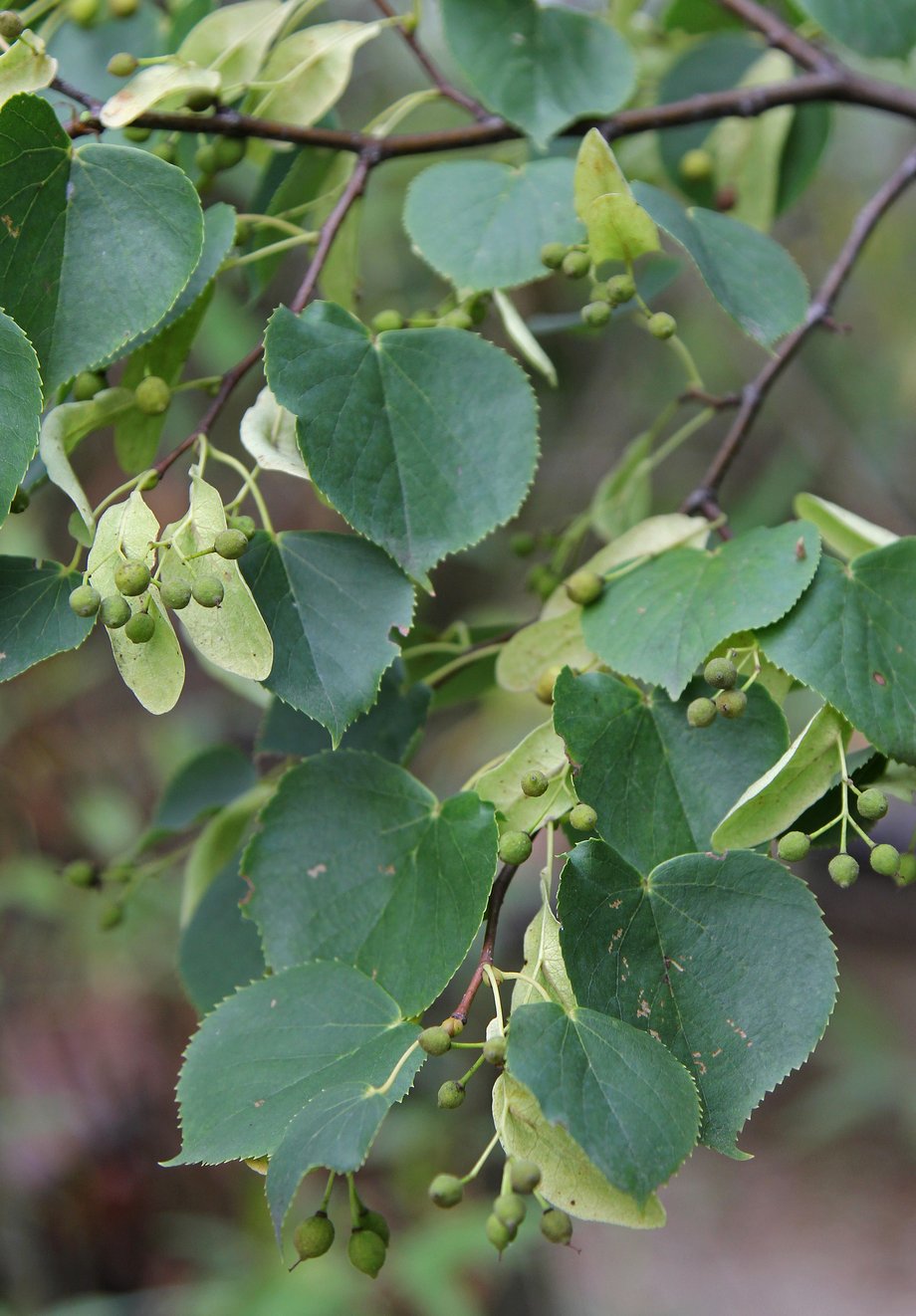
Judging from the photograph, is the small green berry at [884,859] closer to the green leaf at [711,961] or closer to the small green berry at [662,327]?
the green leaf at [711,961]

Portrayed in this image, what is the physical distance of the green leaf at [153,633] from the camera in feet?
1.98

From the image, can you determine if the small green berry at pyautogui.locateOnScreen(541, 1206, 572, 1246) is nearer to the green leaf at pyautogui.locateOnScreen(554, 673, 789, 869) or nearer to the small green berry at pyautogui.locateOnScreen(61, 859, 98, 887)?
the green leaf at pyautogui.locateOnScreen(554, 673, 789, 869)

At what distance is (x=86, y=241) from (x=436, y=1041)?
493 millimetres

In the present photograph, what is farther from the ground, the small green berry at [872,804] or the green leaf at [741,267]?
the green leaf at [741,267]

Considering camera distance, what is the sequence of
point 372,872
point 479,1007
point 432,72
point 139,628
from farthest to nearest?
point 479,1007 → point 432,72 → point 372,872 → point 139,628

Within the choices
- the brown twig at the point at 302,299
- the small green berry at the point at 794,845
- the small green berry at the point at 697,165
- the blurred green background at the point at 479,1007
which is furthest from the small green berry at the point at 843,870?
the blurred green background at the point at 479,1007

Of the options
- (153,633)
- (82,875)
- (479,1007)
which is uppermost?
(153,633)

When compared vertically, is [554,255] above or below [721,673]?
above

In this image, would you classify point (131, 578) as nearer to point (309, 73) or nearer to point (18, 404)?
point (18, 404)

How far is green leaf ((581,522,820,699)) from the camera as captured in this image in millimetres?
655

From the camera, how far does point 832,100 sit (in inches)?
38.8

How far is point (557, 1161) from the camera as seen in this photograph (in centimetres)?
54

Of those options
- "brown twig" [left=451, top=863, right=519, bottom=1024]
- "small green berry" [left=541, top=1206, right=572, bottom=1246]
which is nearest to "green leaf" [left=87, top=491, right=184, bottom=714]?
"brown twig" [left=451, top=863, right=519, bottom=1024]

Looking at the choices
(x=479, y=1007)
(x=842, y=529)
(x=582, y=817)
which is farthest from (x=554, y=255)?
(x=479, y=1007)
